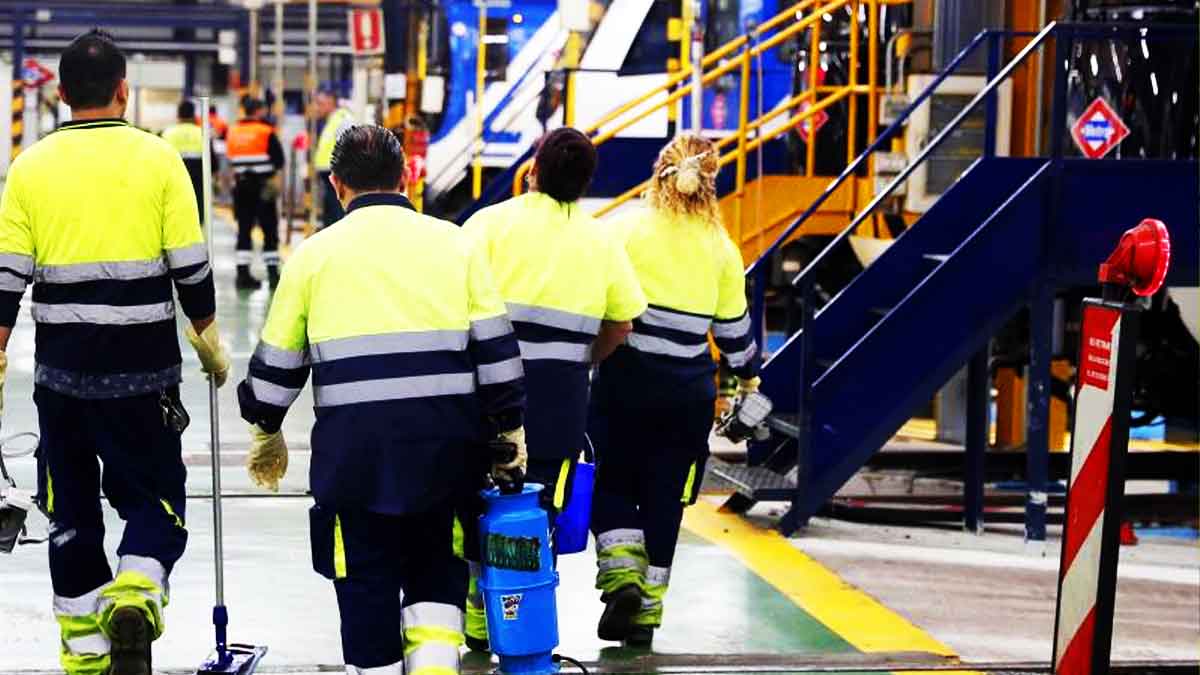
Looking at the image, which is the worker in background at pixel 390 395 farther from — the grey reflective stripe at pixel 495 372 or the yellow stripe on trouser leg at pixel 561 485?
the yellow stripe on trouser leg at pixel 561 485

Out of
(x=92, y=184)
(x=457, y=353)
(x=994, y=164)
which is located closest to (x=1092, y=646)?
(x=457, y=353)

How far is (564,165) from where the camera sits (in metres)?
6.71

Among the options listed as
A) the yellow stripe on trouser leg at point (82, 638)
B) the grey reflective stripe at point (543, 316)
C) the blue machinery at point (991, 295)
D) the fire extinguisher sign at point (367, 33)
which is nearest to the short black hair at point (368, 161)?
the grey reflective stripe at point (543, 316)

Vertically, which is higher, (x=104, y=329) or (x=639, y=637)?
(x=104, y=329)

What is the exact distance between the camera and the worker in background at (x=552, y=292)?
6648mm

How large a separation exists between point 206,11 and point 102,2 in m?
2.40

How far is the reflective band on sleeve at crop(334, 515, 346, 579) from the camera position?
5305 millimetres

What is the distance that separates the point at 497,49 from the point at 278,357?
17.7 meters

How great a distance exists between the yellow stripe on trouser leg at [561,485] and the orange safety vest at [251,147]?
15343 millimetres

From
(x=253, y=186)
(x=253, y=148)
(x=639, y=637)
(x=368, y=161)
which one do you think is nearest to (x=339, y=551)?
(x=368, y=161)

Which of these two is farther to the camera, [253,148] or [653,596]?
[253,148]

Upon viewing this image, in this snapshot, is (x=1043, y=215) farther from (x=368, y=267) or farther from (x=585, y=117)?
(x=585, y=117)

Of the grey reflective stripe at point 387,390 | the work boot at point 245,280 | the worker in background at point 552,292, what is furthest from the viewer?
the work boot at point 245,280

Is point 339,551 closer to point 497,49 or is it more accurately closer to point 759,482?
point 759,482
